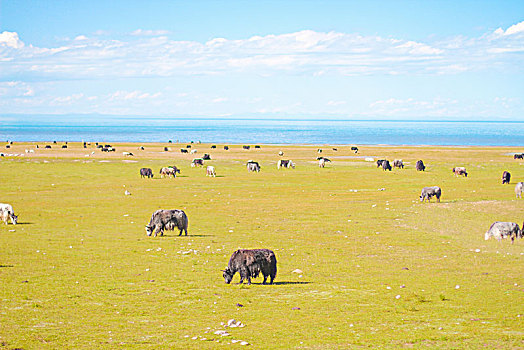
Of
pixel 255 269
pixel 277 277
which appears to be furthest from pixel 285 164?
pixel 255 269

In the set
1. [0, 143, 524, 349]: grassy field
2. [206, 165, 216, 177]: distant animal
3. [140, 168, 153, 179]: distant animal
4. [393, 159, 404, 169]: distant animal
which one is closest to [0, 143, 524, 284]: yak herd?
[0, 143, 524, 349]: grassy field

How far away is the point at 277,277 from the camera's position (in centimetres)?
2080

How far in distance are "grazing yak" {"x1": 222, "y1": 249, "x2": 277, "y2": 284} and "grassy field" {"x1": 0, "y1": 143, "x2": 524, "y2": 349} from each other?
43 centimetres

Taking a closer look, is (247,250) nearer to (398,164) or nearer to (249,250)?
(249,250)

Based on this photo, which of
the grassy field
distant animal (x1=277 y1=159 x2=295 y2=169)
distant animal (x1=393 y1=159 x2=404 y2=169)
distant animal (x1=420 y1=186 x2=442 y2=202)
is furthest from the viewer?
distant animal (x1=277 y1=159 x2=295 y2=169)

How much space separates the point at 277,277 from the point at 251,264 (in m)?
1.86

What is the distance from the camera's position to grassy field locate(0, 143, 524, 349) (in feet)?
46.5

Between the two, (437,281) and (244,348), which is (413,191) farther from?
(244,348)

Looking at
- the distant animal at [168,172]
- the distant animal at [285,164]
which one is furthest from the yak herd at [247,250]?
the distant animal at [285,164]

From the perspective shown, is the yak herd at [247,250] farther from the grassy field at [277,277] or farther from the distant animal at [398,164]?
the distant animal at [398,164]

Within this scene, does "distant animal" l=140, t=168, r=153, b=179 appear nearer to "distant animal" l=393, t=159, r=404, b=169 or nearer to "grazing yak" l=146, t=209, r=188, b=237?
"distant animal" l=393, t=159, r=404, b=169

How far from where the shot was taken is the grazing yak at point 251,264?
19.3 metres

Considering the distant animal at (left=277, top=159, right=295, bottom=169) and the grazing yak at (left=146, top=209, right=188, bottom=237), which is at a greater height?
the distant animal at (left=277, top=159, right=295, bottom=169)

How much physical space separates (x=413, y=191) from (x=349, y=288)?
35.0 m
